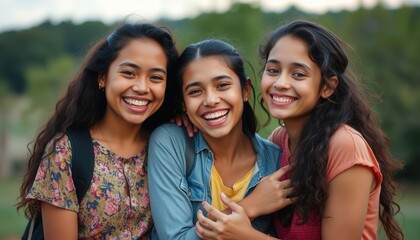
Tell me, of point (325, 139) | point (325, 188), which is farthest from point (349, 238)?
point (325, 139)

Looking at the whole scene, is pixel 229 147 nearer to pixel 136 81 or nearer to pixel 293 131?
pixel 293 131

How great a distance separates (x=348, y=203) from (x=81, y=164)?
1.39 m

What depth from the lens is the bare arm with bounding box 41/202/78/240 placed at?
301cm

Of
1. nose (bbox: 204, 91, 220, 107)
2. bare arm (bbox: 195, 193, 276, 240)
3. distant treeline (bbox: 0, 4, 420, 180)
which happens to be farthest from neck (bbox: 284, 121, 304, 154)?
distant treeline (bbox: 0, 4, 420, 180)

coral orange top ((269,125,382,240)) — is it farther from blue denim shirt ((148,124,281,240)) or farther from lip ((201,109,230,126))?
lip ((201,109,230,126))

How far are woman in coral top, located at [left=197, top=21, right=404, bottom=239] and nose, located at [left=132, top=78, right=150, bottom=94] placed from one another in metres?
0.67

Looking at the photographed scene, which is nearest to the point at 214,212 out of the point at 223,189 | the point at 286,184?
the point at 223,189

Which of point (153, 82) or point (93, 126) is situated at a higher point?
point (153, 82)

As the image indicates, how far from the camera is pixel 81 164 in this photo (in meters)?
3.03

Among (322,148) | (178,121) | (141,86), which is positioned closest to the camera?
(322,148)

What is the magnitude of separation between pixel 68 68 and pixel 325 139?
137 feet

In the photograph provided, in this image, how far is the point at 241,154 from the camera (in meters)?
3.48

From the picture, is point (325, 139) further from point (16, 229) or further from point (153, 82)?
point (16, 229)

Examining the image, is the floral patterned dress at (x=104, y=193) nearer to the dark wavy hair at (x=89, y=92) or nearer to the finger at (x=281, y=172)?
the dark wavy hair at (x=89, y=92)
